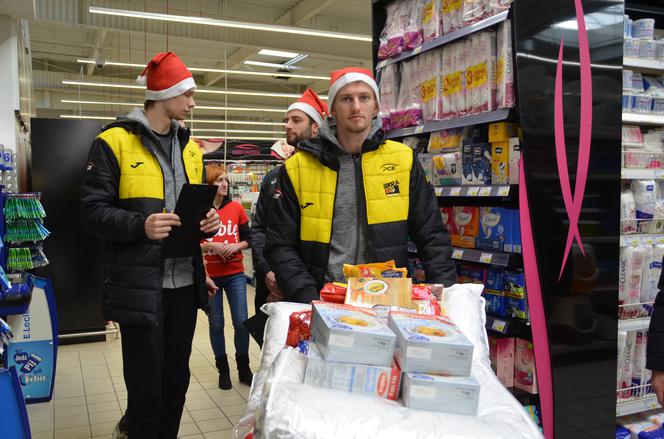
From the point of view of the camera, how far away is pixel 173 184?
104 inches

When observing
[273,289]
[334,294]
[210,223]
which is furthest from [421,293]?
[273,289]

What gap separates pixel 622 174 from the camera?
294 centimetres

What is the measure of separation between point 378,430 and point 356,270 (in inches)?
28.0

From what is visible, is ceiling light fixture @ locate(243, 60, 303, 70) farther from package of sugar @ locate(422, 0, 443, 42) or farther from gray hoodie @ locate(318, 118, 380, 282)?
gray hoodie @ locate(318, 118, 380, 282)

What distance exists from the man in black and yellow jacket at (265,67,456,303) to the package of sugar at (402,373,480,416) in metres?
1.02

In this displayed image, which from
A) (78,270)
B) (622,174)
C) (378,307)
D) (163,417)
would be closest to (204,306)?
(163,417)

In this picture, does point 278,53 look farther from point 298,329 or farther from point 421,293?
point 298,329

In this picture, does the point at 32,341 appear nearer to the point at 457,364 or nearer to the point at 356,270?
the point at 356,270

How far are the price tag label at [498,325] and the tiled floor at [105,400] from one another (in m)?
1.87

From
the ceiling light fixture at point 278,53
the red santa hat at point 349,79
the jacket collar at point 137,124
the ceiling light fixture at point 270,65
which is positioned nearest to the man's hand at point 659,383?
the red santa hat at point 349,79

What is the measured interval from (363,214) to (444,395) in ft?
3.74

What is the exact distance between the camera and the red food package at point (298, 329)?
1.51 metres

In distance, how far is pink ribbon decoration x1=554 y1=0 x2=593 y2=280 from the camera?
106 inches

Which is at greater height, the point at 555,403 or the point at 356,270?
the point at 356,270
